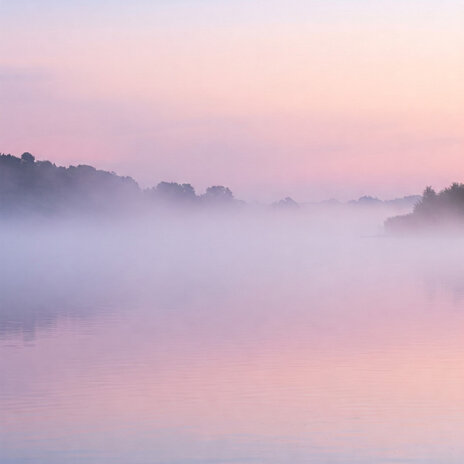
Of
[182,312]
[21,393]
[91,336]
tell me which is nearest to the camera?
[21,393]

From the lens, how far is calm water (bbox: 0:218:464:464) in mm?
15438

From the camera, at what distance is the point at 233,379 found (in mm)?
21031

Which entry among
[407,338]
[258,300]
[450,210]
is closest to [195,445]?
[407,338]

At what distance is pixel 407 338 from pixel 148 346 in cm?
616

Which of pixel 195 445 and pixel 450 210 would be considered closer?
pixel 195 445

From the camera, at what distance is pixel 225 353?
82.1 ft

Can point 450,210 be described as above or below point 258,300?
above

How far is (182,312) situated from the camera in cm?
3681

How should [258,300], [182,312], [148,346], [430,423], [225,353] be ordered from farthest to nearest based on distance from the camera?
[258,300]
[182,312]
[148,346]
[225,353]
[430,423]

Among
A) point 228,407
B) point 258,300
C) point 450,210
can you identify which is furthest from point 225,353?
point 450,210

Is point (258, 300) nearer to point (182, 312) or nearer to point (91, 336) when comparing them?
point (182, 312)

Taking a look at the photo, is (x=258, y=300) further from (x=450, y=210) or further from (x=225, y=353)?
(x=450, y=210)

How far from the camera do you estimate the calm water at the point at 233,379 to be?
15.4m

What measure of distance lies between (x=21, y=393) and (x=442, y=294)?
2611cm
